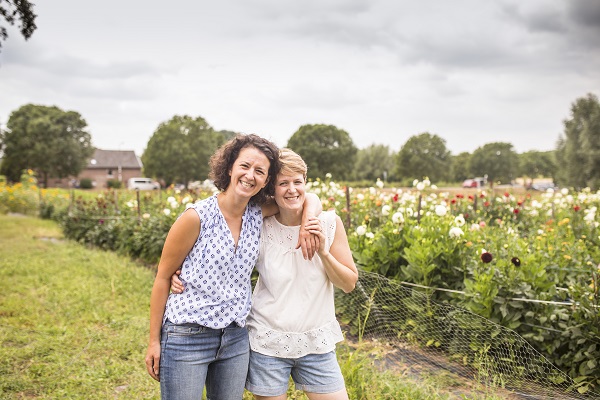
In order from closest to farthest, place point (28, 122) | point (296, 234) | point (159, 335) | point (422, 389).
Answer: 1. point (159, 335)
2. point (296, 234)
3. point (422, 389)
4. point (28, 122)

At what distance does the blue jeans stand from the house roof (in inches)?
2327

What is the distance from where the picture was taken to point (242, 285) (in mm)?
2045

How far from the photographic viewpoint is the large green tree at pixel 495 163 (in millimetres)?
64562

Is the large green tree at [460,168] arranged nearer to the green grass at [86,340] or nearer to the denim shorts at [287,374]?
the green grass at [86,340]

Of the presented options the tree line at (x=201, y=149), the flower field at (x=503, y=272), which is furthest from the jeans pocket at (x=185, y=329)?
the tree line at (x=201, y=149)

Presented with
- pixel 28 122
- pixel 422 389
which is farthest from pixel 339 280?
pixel 28 122

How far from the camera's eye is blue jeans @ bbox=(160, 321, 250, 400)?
1.89m

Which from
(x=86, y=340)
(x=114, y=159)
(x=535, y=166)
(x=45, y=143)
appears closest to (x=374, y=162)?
(x=535, y=166)

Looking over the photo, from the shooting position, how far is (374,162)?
2483 inches

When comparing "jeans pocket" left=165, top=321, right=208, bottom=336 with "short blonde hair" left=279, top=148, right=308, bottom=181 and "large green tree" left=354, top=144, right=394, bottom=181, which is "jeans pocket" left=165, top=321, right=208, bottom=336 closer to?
"short blonde hair" left=279, top=148, right=308, bottom=181


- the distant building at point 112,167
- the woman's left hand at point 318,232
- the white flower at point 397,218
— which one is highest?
the distant building at point 112,167

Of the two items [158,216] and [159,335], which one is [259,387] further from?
[158,216]

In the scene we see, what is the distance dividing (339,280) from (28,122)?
48.0 m

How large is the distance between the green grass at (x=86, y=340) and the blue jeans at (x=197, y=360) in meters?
1.33
